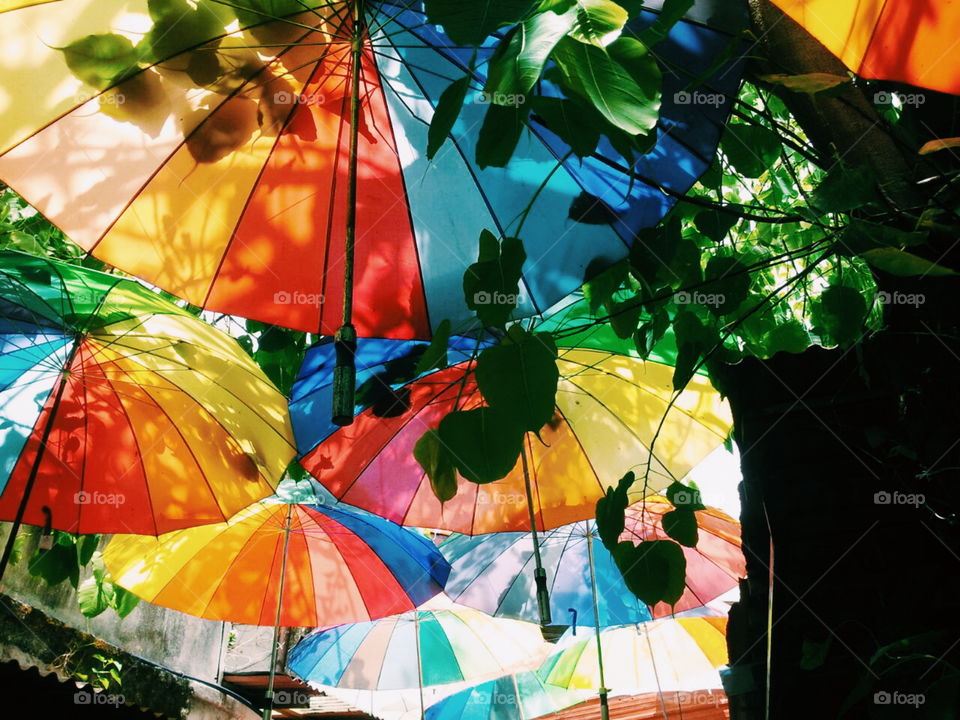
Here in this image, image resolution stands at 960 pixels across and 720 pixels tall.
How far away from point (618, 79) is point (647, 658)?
248 inches

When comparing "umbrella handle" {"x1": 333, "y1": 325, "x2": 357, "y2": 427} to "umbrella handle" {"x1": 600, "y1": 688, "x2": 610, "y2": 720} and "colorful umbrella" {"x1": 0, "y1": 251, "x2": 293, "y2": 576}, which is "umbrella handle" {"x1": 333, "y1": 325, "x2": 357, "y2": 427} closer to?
"colorful umbrella" {"x1": 0, "y1": 251, "x2": 293, "y2": 576}

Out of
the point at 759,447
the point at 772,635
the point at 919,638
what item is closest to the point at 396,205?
the point at 759,447

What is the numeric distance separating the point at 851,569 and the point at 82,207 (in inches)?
88.6

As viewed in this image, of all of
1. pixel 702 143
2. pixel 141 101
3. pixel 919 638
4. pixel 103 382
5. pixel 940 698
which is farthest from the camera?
pixel 103 382

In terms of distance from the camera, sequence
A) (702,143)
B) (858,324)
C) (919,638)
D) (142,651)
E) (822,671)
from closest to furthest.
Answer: (919,638), (822,671), (858,324), (702,143), (142,651)

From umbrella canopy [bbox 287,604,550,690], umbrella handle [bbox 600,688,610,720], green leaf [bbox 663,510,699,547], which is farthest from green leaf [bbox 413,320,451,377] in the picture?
umbrella canopy [bbox 287,604,550,690]

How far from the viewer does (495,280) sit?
1.38 m

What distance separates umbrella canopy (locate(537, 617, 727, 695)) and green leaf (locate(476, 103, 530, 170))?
5.63 metres

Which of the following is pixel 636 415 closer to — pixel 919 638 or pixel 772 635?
pixel 772 635

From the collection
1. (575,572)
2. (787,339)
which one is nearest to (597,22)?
(787,339)

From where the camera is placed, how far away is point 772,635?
1.31 m

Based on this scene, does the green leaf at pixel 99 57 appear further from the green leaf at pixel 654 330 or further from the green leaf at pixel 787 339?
the green leaf at pixel 787 339

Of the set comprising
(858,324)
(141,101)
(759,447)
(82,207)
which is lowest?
(759,447)

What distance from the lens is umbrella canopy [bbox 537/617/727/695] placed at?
19.8ft
